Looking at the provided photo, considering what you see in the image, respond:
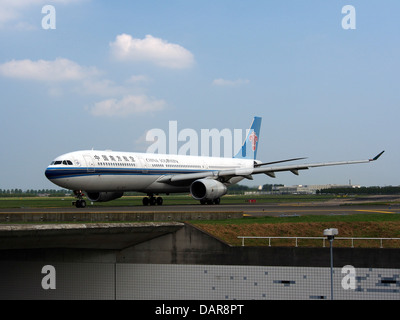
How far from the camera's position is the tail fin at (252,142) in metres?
66.8

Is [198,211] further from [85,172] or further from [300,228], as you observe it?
[85,172]

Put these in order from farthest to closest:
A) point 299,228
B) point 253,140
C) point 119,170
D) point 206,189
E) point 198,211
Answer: point 253,140, point 206,189, point 119,170, point 198,211, point 299,228

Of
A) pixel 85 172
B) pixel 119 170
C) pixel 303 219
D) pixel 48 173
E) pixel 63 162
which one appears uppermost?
pixel 63 162

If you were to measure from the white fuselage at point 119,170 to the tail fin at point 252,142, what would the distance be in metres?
10.9

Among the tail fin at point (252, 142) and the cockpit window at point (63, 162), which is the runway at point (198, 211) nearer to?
the cockpit window at point (63, 162)

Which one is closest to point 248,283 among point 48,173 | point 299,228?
point 299,228

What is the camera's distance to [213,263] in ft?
83.4

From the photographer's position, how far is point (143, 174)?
4731cm

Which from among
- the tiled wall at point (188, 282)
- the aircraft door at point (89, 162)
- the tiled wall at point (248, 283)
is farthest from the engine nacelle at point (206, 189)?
the tiled wall at point (248, 283)

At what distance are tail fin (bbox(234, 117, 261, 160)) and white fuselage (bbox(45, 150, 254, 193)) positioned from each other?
35.9ft

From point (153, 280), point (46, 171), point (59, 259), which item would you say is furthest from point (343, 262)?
point (46, 171)

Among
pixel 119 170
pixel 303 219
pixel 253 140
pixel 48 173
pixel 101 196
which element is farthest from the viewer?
pixel 253 140

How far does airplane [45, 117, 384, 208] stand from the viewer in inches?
1617

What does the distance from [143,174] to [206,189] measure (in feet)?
18.3
